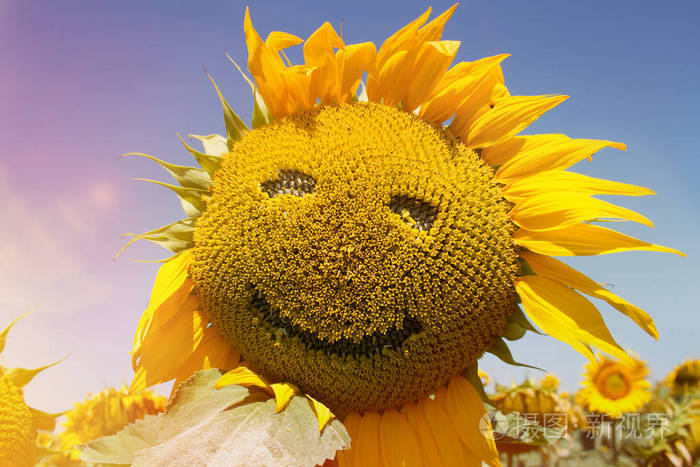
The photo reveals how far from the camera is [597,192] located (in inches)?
79.1

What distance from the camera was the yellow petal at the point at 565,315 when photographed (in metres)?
1.91

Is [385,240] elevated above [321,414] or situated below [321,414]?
above

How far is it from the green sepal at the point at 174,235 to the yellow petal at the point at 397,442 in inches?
43.8

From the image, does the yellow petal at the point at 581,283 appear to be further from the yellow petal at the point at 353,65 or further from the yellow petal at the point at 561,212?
the yellow petal at the point at 353,65

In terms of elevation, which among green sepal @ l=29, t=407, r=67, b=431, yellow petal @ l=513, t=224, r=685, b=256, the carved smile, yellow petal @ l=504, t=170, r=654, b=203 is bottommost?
green sepal @ l=29, t=407, r=67, b=431

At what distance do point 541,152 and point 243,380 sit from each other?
146 centimetres

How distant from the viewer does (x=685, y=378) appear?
18.7 feet

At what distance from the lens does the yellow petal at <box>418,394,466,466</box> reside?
6.81 ft

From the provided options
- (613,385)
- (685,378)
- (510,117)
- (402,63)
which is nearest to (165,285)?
(402,63)

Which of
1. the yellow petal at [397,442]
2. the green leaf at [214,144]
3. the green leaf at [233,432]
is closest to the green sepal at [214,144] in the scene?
the green leaf at [214,144]

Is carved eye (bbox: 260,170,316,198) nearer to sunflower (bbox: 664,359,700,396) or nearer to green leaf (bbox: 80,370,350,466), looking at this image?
green leaf (bbox: 80,370,350,466)

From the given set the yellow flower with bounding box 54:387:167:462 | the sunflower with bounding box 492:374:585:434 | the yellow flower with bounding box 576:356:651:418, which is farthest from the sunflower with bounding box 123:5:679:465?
the yellow flower with bounding box 576:356:651:418

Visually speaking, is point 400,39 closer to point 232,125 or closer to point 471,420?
point 232,125

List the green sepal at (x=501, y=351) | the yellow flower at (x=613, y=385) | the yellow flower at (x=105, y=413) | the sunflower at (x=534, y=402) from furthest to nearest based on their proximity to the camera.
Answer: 1. the yellow flower at (x=613, y=385)
2. the yellow flower at (x=105, y=413)
3. the sunflower at (x=534, y=402)
4. the green sepal at (x=501, y=351)
